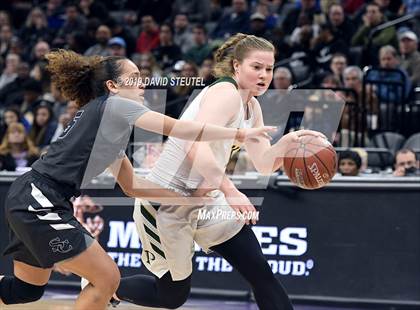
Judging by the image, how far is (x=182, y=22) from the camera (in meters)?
13.1

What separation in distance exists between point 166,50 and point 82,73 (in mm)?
7393

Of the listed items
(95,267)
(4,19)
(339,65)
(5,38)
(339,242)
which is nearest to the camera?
(95,267)

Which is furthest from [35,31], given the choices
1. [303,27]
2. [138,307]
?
[138,307]

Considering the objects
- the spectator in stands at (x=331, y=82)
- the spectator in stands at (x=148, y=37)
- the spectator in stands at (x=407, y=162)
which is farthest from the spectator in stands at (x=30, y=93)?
the spectator in stands at (x=407, y=162)

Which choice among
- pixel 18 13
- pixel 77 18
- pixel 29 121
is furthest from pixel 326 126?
pixel 18 13

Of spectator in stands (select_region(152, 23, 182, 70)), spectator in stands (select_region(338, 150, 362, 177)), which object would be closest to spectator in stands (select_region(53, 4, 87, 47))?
spectator in stands (select_region(152, 23, 182, 70))

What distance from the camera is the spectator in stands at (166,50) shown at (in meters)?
12.3

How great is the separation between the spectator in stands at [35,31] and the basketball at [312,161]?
967 cm

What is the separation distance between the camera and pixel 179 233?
5.38 meters

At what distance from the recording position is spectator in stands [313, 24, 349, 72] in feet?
37.3

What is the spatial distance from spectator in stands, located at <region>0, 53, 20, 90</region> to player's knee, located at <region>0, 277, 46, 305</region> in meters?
8.46

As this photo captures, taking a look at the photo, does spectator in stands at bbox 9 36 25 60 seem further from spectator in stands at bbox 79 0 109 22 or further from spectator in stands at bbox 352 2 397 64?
spectator in stands at bbox 352 2 397 64

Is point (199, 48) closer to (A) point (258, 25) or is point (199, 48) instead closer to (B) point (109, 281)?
(A) point (258, 25)

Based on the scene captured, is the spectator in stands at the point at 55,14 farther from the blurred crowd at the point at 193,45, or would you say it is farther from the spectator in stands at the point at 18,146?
the spectator in stands at the point at 18,146
